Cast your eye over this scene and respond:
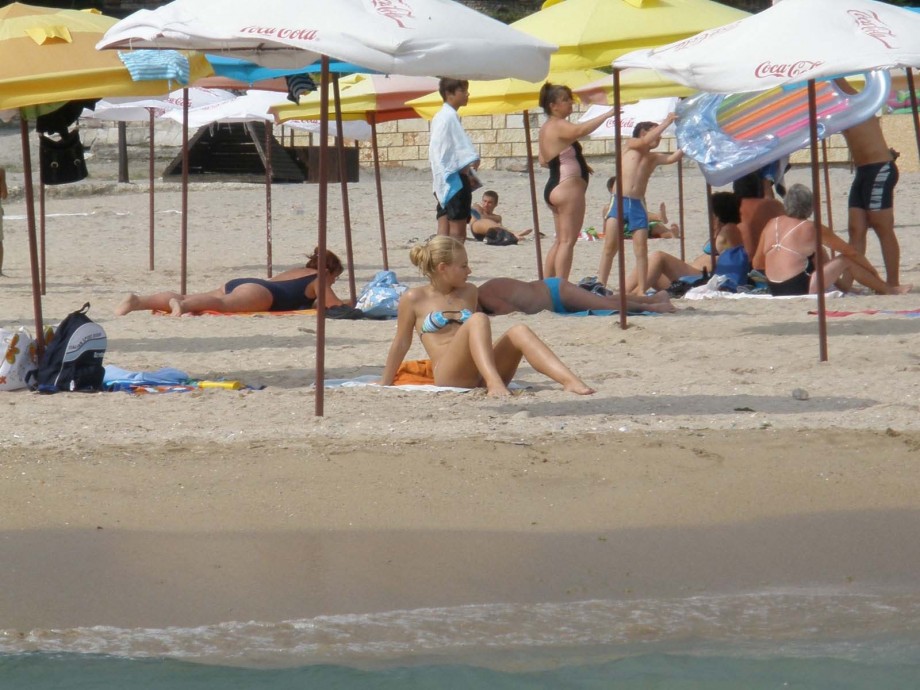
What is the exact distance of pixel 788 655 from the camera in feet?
13.4

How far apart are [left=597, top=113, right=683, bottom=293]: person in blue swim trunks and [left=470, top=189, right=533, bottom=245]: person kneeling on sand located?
204 inches

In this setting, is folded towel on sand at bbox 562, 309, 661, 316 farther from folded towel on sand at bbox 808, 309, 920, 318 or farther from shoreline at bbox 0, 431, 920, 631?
shoreline at bbox 0, 431, 920, 631

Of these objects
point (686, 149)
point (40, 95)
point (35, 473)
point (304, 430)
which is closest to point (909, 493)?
point (304, 430)

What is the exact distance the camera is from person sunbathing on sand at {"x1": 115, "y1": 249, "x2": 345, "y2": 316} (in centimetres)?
978

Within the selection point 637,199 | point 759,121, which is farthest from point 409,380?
point 637,199

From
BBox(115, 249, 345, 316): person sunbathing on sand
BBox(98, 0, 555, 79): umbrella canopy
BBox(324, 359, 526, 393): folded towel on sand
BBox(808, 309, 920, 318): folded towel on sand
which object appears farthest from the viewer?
BBox(115, 249, 345, 316): person sunbathing on sand

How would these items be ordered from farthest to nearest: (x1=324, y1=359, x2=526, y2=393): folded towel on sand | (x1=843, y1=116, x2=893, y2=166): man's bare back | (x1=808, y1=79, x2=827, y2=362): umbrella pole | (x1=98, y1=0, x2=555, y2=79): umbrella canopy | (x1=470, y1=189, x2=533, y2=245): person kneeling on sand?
1. (x1=470, y1=189, x2=533, y2=245): person kneeling on sand
2. (x1=843, y1=116, x2=893, y2=166): man's bare back
3. (x1=808, y1=79, x2=827, y2=362): umbrella pole
4. (x1=324, y1=359, x2=526, y2=393): folded towel on sand
5. (x1=98, y1=0, x2=555, y2=79): umbrella canopy

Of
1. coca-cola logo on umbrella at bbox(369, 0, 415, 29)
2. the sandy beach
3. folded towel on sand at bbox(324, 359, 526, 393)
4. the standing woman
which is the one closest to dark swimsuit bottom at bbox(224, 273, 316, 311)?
the sandy beach

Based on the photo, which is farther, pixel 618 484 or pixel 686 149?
pixel 686 149

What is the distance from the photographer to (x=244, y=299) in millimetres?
9922

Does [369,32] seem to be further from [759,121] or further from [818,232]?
[759,121]

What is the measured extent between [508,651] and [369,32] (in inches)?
102

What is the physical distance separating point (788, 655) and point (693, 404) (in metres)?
2.44

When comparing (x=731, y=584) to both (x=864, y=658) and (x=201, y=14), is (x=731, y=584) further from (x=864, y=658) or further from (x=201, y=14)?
(x=201, y=14)
